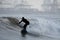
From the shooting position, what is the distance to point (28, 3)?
104 feet

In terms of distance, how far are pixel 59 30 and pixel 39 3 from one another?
17766 mm

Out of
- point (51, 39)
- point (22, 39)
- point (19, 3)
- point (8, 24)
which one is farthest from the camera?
point (19, 3)

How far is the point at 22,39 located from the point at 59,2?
25736 mm

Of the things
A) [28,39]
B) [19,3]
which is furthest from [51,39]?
[19,3]

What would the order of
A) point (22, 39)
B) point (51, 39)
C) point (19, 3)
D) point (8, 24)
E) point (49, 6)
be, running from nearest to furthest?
point (22, 39) < point (51, 39) < point (8, 24) < point (19, 3) < point (49, 6)

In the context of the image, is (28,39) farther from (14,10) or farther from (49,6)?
(49,6)

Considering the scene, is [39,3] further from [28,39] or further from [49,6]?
[28,39]

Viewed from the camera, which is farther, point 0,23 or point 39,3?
point 39,3

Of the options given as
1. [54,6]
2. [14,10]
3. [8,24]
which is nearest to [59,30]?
[8,24]

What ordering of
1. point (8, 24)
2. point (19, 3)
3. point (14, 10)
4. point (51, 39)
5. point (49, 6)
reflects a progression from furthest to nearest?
point (49, 6) < point (19, 3) < point (14, 10) < point (8, 24) < point (51, 39)

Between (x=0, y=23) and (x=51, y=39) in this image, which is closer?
(x=51, y=39)

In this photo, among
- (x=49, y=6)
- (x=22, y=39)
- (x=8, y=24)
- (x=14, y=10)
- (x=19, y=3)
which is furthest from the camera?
(x=49, y=6)

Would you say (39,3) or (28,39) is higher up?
(28,39)

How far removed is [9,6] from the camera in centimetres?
3011
